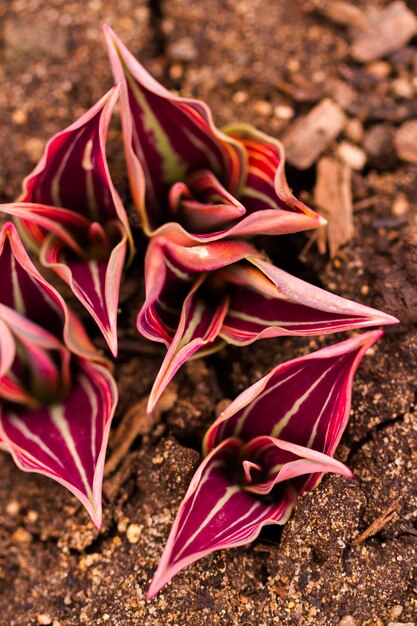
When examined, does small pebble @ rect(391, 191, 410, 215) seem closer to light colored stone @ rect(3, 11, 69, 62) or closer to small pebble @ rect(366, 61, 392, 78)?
small pebble @ rect(366, 61, 392, 78)

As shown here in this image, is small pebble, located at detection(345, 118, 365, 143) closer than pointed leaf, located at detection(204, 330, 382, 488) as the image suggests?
No

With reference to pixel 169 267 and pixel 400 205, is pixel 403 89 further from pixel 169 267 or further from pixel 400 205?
pixel 169 267

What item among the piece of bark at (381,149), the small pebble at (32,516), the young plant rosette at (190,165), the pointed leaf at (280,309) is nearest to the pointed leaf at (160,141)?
the young plant rosette at (190,165)

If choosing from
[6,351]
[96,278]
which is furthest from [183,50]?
[6,351]

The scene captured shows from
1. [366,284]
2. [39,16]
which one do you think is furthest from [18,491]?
[39,16]

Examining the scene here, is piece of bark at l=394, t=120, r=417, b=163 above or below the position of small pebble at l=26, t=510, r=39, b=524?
above

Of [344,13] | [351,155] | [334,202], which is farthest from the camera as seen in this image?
[344,13]

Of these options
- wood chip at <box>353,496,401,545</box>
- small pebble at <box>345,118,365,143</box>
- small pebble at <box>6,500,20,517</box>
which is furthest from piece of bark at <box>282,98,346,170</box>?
small pebble at <box>6,500,20,517</box>
